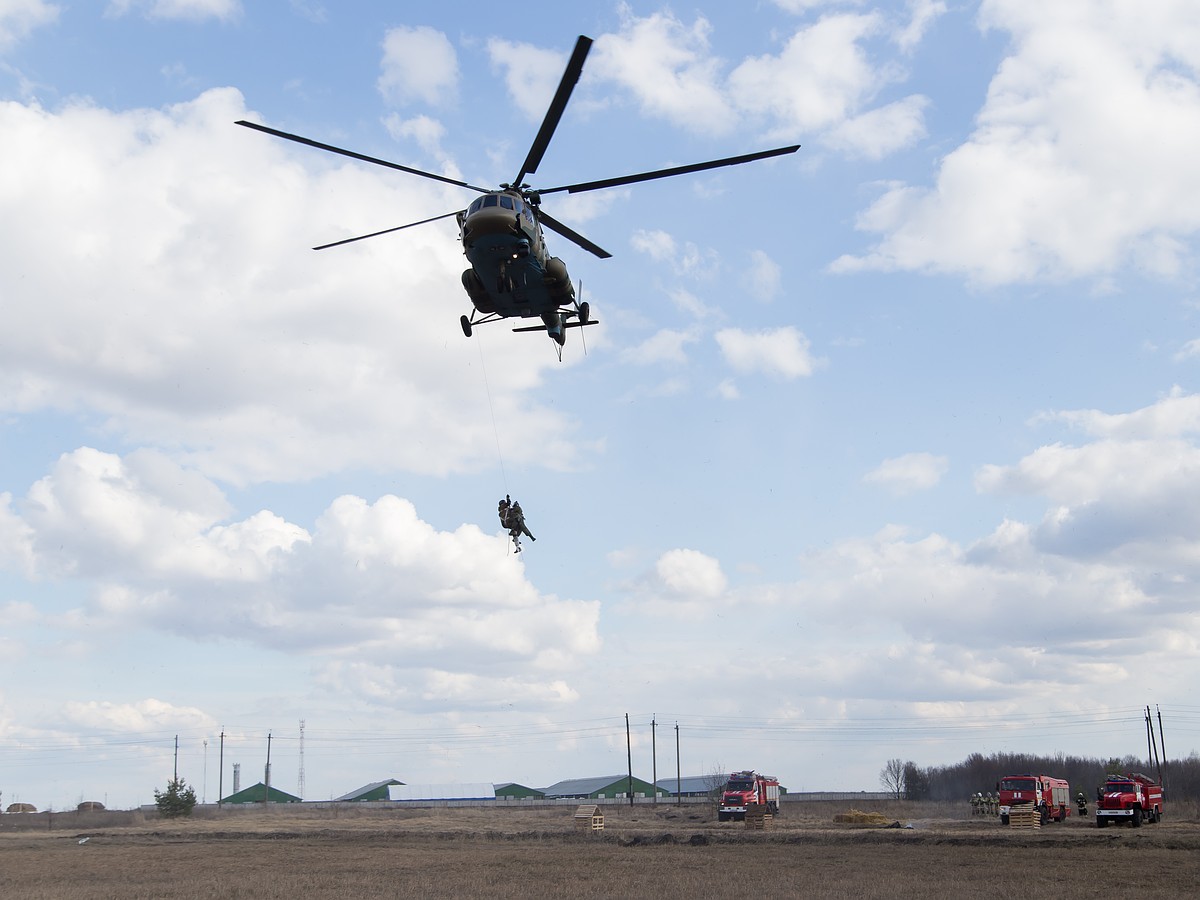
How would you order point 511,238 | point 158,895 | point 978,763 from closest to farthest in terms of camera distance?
point 511,238, point 158,895, point 978,763

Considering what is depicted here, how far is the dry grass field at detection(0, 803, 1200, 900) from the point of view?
86.2 ft

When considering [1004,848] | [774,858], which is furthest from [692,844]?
[1004,848]

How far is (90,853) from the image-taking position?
46469 mm

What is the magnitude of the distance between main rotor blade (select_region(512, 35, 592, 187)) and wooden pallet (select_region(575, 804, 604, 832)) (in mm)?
35714

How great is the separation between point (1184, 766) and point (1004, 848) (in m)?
89.3

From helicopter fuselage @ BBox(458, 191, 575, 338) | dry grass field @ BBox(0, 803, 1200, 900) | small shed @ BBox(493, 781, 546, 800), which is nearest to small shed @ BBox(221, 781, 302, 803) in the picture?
small shed @ BBox(493, 781, 546, 800)

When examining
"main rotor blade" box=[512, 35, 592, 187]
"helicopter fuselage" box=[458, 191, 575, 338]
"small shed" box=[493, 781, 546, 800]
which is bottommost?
"small shed" box=[493, 781, 546, 800]

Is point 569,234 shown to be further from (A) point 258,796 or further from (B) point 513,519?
(A) point 258,796

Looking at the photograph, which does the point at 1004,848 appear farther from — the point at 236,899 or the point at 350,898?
the point at 236,899

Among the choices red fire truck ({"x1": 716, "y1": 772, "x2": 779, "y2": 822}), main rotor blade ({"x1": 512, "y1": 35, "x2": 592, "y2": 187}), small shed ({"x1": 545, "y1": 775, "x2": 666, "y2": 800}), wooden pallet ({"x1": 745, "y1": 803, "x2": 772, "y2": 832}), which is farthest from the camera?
small shed ({"x1": 545, "y1": 775, "x2": 666, "y2": 800})

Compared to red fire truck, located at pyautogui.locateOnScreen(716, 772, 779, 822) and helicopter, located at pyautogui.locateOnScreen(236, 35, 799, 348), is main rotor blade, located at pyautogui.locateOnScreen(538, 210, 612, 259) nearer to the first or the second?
helicopter, located at pyautogui.locateOnScreen(236, 35, 799, 348)

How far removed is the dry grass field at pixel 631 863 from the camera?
26281 mm

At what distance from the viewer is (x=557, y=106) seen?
22.8 meters

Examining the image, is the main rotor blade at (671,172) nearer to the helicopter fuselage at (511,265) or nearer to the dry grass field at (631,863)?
the helicopter fuselage at (511,265)
